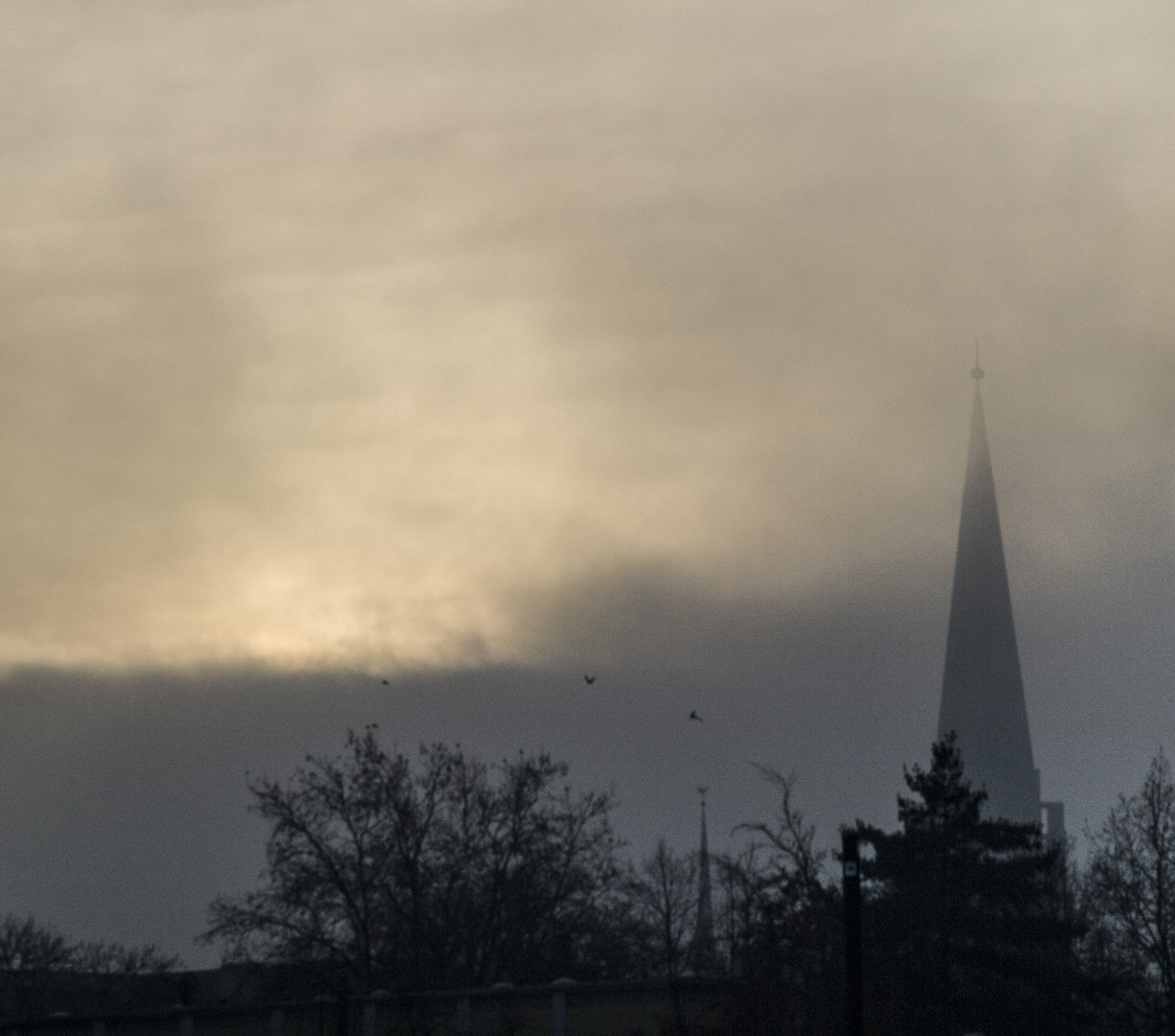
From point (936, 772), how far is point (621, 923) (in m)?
12.6

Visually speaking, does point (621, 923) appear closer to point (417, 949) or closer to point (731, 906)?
point (417, 949)

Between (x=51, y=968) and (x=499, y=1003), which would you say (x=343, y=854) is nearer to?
(x=499, y=1003)

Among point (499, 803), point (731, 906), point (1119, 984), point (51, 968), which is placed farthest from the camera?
point (51, 968)

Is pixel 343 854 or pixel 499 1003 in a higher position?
pixel 343 854

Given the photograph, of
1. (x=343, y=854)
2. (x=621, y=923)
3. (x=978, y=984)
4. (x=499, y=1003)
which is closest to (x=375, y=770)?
(x=343, y=854)

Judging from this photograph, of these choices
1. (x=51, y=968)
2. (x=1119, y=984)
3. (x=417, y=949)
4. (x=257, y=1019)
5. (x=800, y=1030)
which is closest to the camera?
(x=800, y=1030)

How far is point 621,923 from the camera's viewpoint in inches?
2520

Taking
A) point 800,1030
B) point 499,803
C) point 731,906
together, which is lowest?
point 800,1030

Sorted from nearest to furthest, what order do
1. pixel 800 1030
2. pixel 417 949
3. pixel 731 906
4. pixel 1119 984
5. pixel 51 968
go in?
pixel 800 1030 < pixel 731 906 < pixel 1119 984 < pixel 417 949 < pixel 51 968

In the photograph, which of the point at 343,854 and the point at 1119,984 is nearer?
the point at 1119,984

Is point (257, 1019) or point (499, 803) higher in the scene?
point (499, 803)

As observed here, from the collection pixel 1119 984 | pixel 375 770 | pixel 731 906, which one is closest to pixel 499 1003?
pixel 731 906

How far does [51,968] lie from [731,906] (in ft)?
193

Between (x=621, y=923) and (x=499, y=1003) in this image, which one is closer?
(x=499, y=1003)
